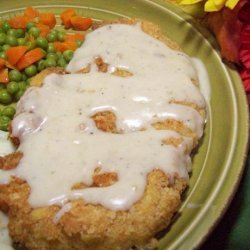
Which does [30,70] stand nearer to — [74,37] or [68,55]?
[68,55]

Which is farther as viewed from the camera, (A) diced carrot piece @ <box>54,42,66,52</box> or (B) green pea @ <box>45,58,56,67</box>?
(A) diced carrot piece @ <box>54,42,66,52</box>

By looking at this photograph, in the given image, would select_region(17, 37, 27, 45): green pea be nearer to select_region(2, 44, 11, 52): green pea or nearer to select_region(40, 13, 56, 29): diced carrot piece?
select_region(2, 44, 11, 52): green pea

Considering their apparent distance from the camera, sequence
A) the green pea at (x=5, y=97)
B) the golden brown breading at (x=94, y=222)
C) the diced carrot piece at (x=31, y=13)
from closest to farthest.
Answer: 1. the golden brown breading at (x=94, y=222)
2. the green pea at (x=5, y=97)
3. the diced carrot piece at (x=31, y=13)

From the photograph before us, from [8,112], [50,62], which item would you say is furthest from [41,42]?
[8,112]

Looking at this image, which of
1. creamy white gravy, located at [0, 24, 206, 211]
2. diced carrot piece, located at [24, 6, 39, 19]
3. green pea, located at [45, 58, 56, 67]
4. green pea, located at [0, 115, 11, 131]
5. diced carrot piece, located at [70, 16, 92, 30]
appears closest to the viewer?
creamy white gravy, located at [0, 24, 206, 211]

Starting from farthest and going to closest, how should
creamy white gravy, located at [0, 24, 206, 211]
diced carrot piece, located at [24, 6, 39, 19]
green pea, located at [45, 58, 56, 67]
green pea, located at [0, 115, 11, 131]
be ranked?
diced carrot piece, located at [24, 6, 39, 19]
green pea, located at [45, 58, 56, 67]
green pea, located at [0, 115, 11, 131]
creamy white gravy, located at [0, 24, 206, 211]

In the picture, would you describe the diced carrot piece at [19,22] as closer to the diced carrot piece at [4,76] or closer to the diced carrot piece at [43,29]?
the diced carrot piece at [43,29]

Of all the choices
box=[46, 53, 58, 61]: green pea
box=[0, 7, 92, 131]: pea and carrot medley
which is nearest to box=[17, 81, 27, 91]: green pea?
box=[0, 7, 92, 131]: pea and carrot medley

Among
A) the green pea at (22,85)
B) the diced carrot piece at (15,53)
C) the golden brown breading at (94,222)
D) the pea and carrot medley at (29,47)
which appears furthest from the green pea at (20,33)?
the golden brown breading at (94,222)
